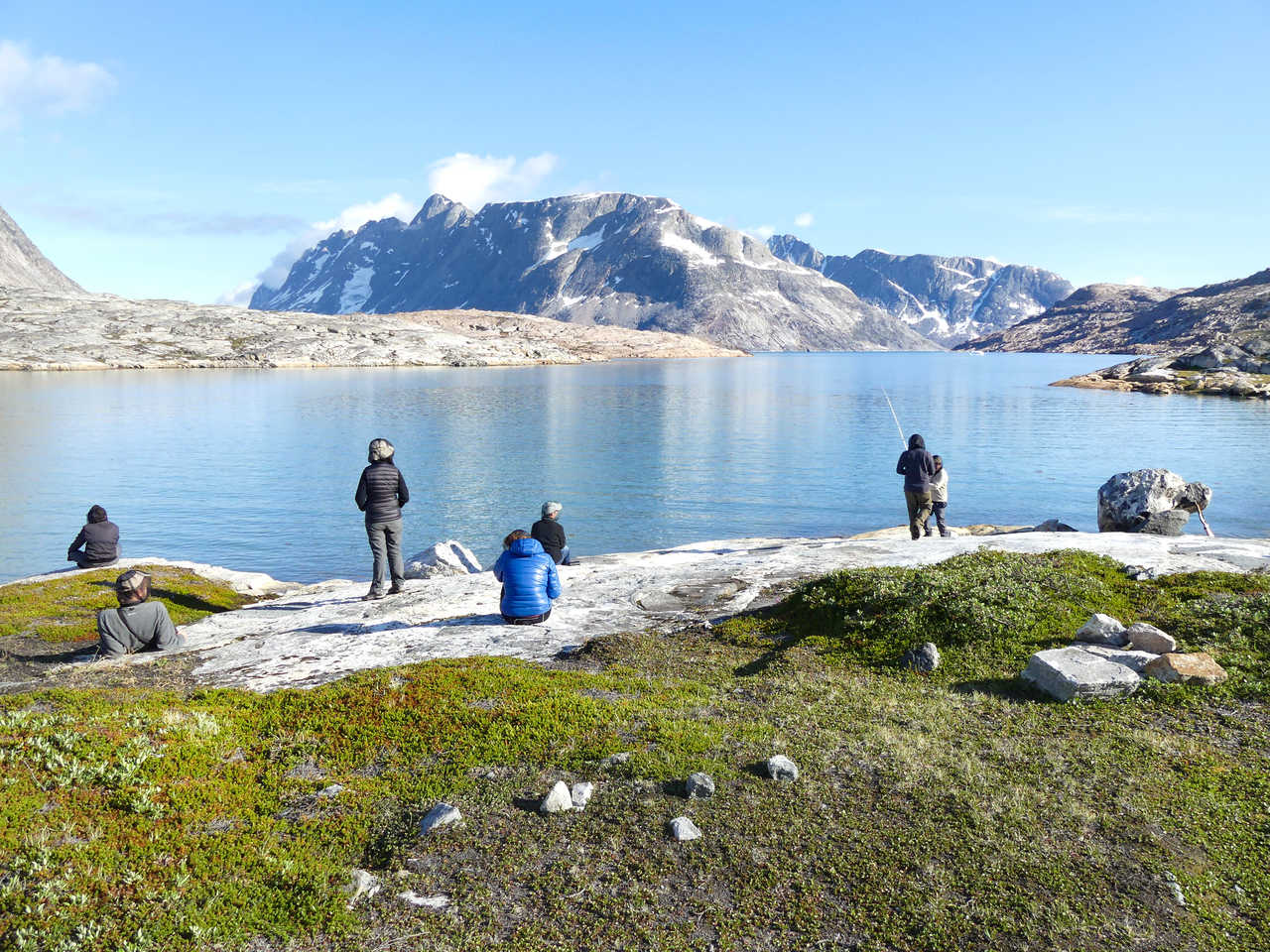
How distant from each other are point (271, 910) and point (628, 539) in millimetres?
36878

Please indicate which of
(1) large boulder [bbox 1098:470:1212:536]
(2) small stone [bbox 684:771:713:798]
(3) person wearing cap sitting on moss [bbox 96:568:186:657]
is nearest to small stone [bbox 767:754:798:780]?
(2) small stone [bbox 684:771:713:798]

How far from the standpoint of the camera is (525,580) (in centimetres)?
1773

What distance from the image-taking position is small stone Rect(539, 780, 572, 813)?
942cm

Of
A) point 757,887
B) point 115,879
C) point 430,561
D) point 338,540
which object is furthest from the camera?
point 338,540

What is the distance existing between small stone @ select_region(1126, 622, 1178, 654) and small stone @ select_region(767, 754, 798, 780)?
785 cm

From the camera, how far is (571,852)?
8703mm

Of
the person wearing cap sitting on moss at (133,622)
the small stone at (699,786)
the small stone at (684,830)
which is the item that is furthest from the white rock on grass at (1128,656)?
the person wearing cap sitting on moss at (133,622)

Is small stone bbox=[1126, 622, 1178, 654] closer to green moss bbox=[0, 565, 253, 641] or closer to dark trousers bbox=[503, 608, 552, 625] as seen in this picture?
dark trousers bbox=[503, 608, 552, 625]

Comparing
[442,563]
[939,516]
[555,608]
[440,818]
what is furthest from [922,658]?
[442,563]

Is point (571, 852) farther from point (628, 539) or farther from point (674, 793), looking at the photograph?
point (628, 539)

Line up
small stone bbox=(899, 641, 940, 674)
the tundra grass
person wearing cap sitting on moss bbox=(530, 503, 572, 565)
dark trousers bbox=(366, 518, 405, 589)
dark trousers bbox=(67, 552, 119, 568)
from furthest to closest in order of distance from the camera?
dark trousers bbox=(67, 552, 119, 568) < dark trousers bbox=(366, 518, 405, 589) < person wearing cap sitting on moss bbox=(530, 503, 572, 565) < small stone bbox=(899, 641, 940, 674) < the tundra grass

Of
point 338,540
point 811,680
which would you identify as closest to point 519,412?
point 338,540

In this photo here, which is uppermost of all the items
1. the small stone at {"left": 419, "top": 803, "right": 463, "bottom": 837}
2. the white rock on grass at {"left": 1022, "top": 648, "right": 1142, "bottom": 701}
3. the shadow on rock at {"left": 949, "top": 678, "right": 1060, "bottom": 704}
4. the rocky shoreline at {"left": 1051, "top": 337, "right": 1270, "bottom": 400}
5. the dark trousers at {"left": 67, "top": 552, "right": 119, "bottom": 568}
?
the rocky shoreline at {"left": 1051, "top": 337, "right": 1270, "bottom": 400}

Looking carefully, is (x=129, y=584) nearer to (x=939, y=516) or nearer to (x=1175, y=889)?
(x=1175, y=889)
